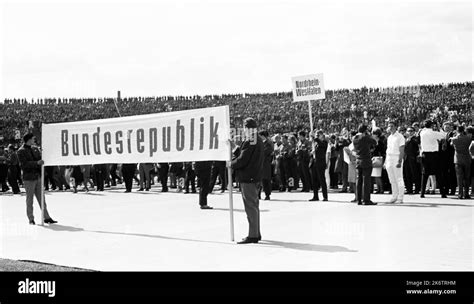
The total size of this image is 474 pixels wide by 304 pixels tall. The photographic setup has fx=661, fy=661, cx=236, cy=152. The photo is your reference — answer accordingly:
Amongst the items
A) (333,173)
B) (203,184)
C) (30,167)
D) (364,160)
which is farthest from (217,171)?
(30,167)

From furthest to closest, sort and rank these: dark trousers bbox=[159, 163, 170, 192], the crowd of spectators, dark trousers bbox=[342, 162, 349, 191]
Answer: the crowd of spectators, dark trousers bbox=[159, 163, 170, 192], dark trousers bbox=[342, 162, 349, 191]

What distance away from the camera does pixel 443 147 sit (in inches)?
675

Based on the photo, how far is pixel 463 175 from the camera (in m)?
16.3

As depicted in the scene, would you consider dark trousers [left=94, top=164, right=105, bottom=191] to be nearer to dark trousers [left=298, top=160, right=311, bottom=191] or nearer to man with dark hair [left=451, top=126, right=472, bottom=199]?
dark trousers [left=298, top=160, right=311, bottom=191]

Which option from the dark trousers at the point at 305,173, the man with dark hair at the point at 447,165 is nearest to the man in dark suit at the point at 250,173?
the man with dark hair at the point at 447,165

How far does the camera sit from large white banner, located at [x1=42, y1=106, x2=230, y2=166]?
1108cm

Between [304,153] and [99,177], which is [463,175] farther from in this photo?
[99,177]

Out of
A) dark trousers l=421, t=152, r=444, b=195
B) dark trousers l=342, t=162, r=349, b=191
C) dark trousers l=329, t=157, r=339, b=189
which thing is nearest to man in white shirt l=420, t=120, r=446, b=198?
dark trousers l=421, t=152, r=444, b=195

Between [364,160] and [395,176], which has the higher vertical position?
[364,160]

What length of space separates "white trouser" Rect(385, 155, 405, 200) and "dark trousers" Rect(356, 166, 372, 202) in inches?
23.5

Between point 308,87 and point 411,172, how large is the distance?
18.1 ft

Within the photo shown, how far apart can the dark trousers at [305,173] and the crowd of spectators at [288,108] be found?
13.2 m
